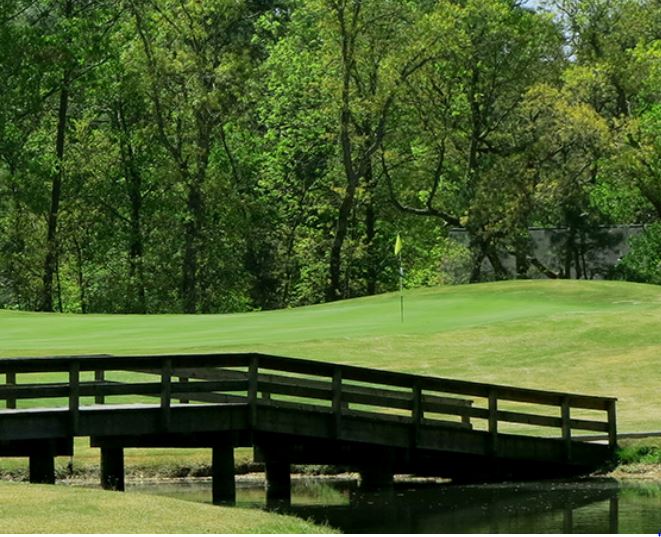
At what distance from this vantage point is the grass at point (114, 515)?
61.4ft

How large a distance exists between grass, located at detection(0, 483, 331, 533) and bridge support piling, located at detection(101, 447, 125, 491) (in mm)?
4352

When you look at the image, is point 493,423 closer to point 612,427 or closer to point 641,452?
point 612,427

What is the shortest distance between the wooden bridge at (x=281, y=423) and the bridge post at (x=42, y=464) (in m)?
0.02

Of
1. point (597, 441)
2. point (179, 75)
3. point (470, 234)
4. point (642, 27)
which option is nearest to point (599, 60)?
point (642, 27)

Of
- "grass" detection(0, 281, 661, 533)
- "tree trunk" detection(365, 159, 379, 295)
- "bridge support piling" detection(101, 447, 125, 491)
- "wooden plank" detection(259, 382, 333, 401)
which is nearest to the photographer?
"bridge support piling" detection(101, 447, 125, 491)

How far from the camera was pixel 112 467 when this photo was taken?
26.9 metres

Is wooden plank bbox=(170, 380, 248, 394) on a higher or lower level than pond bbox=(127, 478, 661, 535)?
higher

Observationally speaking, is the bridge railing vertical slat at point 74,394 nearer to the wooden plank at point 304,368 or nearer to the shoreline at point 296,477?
the wooden plank at point 304,368

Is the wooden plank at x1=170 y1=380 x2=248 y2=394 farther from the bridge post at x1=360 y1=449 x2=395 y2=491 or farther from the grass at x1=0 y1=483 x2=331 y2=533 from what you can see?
the grass at x1=0 y1=483 x2=331 y2=533

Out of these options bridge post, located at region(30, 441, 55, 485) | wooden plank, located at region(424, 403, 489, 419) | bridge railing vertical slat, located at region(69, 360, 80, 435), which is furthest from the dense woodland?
bridge railing vertical slat, located at region(69, 360, 80, 435)

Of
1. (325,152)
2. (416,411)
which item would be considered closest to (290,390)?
(416,411)

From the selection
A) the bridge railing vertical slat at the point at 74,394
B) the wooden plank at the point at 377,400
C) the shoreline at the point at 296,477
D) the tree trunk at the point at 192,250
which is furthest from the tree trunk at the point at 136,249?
the bridge railing vertical slat at the point at 74,394

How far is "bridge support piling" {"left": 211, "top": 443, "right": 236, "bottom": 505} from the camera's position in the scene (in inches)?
1037

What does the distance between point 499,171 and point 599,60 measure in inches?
366
